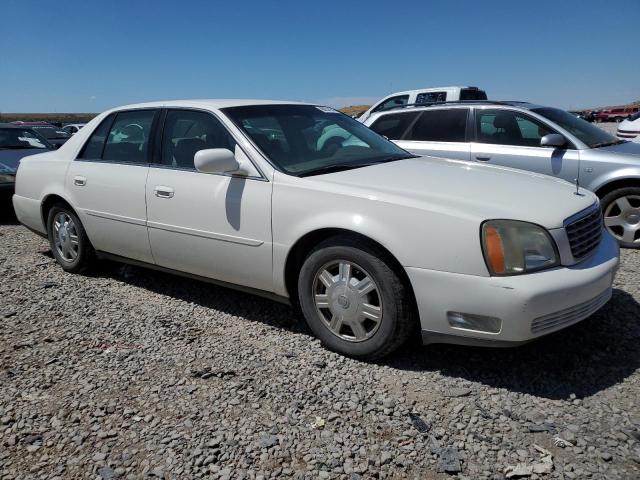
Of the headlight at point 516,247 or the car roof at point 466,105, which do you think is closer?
the headlight at point 516,247

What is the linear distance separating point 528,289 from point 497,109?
436 centimetres

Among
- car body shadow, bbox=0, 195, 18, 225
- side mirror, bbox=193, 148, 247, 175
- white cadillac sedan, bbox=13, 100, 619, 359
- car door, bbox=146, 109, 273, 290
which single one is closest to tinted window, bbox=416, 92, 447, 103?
car body shadow, bbox=0, 195, 18, 225

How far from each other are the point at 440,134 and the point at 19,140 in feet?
22.6

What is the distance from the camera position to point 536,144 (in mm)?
6098

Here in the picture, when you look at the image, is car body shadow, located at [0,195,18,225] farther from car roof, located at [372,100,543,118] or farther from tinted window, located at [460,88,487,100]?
tinted window, located at [460,88,487,100]

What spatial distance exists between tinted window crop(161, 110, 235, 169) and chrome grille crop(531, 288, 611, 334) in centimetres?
227

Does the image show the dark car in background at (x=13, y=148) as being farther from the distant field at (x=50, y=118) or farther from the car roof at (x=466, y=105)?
the distant field at (x=50, y=118)

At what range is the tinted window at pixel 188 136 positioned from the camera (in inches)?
151

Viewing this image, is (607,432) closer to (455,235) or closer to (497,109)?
(455,235)

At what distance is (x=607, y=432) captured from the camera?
2451 mm

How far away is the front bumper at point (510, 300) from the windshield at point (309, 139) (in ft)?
3.77

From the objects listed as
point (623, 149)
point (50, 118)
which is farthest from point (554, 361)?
point (50, 118)

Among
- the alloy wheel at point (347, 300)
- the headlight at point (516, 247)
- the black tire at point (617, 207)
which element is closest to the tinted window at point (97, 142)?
→ the alloy wheel at point (347, 300)

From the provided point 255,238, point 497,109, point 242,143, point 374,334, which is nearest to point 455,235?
point 374,334
